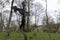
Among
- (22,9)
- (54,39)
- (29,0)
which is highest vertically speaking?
(29,0)

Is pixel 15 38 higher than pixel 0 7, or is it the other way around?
pixel 0 7

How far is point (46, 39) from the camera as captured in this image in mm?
25562

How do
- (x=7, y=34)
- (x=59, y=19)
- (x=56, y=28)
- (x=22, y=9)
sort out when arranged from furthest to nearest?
1. (x=59, y=19)
2. (x=56, y=28)
3. (x=7, y=34)
4. (x=22, y=9)

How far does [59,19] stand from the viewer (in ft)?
152

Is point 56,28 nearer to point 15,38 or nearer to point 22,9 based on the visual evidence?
point 15,38

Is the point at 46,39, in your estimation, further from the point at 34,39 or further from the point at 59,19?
the point at 59,19

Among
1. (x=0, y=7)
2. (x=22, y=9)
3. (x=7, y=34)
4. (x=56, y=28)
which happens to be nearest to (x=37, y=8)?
(x=56, y=28)

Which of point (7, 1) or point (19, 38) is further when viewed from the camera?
point (7, 1)

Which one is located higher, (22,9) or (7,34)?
(22,9)

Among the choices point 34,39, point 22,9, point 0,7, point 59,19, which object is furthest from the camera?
point 59,19

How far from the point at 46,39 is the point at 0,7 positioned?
12039mm

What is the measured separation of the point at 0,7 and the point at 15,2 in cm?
555

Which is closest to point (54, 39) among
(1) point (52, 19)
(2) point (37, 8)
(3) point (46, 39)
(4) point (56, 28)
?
(3) point (46, 39)

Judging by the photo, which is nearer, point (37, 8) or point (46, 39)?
point (46, 39)
